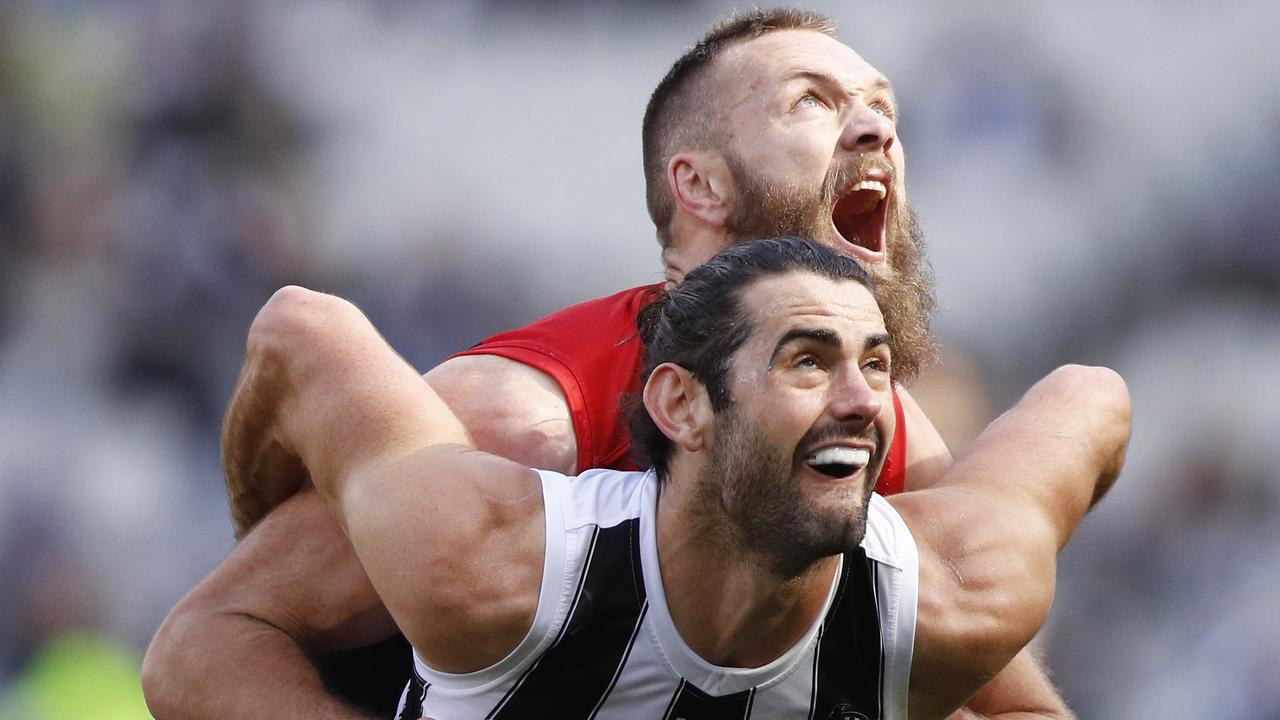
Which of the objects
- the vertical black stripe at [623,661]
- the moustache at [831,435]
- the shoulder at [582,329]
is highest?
the moustache at [831,435]

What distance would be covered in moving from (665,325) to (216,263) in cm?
386

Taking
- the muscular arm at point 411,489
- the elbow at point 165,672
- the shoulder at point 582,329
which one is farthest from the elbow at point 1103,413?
the elbow at point 165,672

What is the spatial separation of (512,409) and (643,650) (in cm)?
68

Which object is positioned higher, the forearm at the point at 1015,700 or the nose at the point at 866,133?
the nose at the point at 866,133

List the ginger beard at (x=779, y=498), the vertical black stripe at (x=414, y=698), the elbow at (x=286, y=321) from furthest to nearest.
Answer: the elbow at (x=286, y=321) < the vertical black stripe at (x=414, y=698) < the ginger beard at (x=779, y=498)

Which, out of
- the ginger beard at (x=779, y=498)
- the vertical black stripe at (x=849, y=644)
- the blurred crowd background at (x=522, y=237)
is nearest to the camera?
the ginger beard at (x=779, y=498)

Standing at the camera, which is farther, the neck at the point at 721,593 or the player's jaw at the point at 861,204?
the player's jaw at the point at 861,204

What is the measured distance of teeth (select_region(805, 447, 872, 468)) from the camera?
8.66 ft

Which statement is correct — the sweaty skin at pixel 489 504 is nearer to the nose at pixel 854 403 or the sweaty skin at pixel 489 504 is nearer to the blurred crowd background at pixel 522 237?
the nose at pixel 854 403

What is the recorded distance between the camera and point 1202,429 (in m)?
6.25

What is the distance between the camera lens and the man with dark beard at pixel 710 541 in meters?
2.70

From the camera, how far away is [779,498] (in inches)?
105

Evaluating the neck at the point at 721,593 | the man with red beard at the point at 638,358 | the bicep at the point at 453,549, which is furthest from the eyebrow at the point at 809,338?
the man with red beard at the point at 638,358

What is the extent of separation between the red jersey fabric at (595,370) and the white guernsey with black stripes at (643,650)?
1.54 feet
